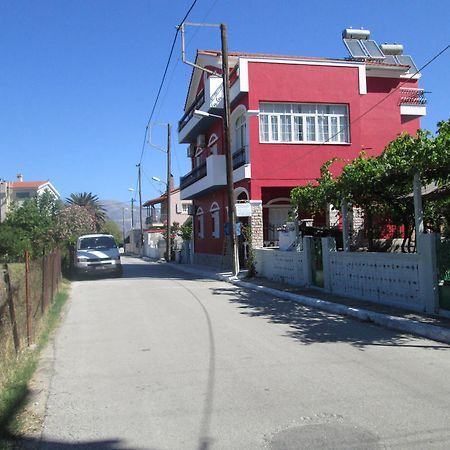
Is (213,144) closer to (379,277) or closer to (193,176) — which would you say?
(193,176)

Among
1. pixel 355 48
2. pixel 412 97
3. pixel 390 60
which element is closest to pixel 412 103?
pixel 412 97

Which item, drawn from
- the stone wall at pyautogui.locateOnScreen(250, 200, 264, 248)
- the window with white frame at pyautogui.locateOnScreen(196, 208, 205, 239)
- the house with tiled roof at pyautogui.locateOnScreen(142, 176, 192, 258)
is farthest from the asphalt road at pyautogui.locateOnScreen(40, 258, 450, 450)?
the house with tiled roof at pyautogui.locateOnScreen(142, 176, 192, 258)

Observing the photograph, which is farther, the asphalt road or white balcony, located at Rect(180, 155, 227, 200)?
white balcony, located at Rect(180, 155, 227, 200)

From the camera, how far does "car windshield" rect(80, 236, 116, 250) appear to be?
23.8 m

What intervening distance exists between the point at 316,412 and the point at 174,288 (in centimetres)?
1341

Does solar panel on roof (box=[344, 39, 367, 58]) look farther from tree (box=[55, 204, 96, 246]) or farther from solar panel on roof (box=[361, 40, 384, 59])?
tree (box=[55, 204, 96, 246])

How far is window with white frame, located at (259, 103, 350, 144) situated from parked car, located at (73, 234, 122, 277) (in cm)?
845

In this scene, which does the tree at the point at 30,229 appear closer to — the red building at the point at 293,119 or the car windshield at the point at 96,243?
the car windshield at the point at 96,243

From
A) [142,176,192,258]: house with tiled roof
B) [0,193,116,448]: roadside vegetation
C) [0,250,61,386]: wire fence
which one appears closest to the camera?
[0,193,116,448]: roadside vegetation

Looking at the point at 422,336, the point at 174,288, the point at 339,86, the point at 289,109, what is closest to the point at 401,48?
the point at 339,86

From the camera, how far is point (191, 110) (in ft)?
96.5

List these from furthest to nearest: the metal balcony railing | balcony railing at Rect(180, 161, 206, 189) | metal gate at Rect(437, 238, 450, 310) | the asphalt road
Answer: the metal balcony railing, balcony railing at Rect(180, 161, 206, 189), metal gate at Rect(437, 238, 450, 310), the asphalt road

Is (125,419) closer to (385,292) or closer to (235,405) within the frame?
(235,405)

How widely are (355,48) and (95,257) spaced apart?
15733 mm
